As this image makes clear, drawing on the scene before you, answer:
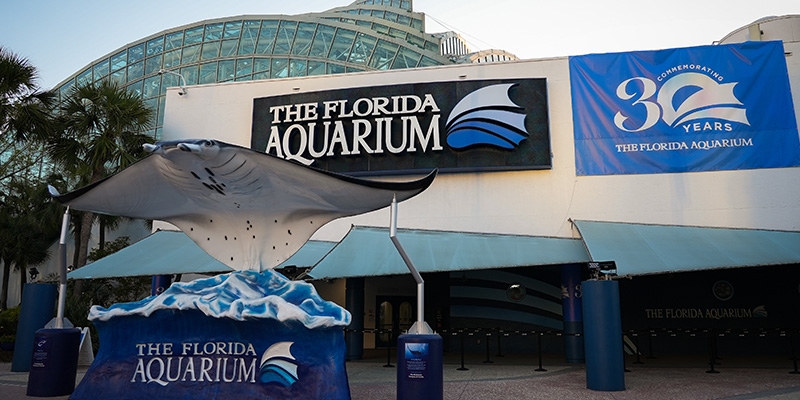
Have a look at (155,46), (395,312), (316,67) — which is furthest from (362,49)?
(395,312)

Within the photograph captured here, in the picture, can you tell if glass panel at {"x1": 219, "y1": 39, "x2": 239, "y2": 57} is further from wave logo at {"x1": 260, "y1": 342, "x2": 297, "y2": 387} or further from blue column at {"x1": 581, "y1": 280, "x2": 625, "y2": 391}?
wave logo at {"x1": 260, "y1": 342, "x2": 297, "y2": 387}

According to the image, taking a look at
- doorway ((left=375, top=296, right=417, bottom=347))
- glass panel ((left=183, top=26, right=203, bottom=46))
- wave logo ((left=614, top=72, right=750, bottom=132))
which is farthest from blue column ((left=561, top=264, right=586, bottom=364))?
glass panel ((left=183, top=26, right=203, bottom=46))

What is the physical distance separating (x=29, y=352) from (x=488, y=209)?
11.3m

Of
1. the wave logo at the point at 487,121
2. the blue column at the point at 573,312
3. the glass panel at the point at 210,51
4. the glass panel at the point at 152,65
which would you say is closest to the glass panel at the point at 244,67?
the glass panel at the point at 210,51

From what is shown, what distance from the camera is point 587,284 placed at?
9727 mm

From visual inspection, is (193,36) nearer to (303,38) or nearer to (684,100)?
(303,38)

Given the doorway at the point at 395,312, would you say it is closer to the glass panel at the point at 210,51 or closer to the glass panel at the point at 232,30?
the glass panel at the point at 210,51

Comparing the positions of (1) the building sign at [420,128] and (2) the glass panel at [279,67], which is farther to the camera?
(2) the glass panel at [279,67]

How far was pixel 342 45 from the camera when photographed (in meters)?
32.0

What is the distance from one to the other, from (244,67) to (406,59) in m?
9.13

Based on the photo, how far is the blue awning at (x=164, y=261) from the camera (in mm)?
13914

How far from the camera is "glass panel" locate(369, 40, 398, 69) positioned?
31.4m

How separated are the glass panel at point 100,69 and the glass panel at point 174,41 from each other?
16.5 feet

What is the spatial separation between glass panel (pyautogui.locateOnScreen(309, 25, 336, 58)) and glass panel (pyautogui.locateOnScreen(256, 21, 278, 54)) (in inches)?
103
